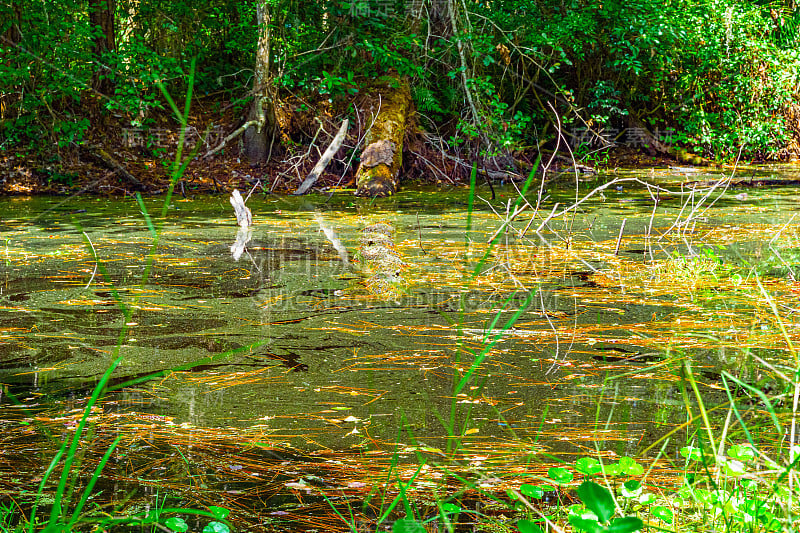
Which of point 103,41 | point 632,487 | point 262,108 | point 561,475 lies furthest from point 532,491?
point 103,41

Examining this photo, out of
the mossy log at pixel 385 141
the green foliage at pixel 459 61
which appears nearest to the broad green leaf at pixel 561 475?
the green foliage at pixel 459 61

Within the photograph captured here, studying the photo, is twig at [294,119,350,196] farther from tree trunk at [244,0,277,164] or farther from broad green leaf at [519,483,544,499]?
broad green leaf at [519,483,544,499]

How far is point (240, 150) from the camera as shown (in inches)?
504

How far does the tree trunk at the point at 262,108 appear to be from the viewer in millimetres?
12070

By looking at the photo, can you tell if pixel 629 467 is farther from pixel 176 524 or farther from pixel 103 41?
pixel 103 41

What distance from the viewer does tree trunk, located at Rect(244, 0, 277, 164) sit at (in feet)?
39.6

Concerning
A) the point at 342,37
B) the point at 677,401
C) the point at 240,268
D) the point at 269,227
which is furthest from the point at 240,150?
the point at 677,401

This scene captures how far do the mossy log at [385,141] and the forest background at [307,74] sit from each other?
0.28 feet

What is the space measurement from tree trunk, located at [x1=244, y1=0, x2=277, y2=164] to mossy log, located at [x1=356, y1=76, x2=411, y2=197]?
4.95 ft

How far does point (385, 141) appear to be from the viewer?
37.4 ft

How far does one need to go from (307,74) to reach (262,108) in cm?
87

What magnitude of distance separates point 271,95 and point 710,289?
8.55 metres

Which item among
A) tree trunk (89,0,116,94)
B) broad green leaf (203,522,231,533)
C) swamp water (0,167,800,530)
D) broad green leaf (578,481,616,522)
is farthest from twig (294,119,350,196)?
broad green leaf (578,481,616,522)

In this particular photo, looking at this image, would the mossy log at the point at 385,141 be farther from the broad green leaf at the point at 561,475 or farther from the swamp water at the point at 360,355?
the broad green leaf at the point at 561,475
